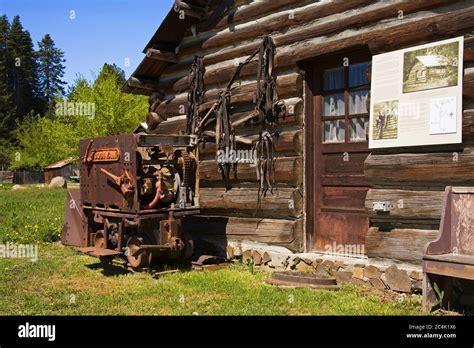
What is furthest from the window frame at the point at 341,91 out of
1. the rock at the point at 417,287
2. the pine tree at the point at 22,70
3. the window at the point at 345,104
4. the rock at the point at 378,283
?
the pine tree at the point at 22,70

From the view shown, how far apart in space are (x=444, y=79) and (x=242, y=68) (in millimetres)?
3621

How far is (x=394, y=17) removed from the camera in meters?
6.50

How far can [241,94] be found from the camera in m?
8.47

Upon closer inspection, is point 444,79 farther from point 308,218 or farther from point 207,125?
point 207,125

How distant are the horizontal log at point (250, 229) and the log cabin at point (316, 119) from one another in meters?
0.02

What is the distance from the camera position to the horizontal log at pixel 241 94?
7695mm

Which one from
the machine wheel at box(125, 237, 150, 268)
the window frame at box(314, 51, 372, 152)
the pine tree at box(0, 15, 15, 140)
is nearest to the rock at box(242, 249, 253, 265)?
the machine wheel at box(125, 237, 150, 268)

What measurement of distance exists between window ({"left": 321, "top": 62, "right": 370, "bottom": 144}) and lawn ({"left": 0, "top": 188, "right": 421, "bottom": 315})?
2.18 m

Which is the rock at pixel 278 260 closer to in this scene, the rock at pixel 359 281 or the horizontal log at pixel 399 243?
the rock at pixel 359 281

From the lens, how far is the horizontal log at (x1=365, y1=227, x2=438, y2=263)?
602 cm

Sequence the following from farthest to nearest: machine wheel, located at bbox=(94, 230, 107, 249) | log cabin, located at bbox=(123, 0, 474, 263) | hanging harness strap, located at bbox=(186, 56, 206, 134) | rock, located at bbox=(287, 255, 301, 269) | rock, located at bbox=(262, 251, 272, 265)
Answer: hanging harness strap, located at bbox=(186, 56, 206, 134)
machine wheel, located at bbox=(94, 230, 107, 249)
rock, located at bbox=(262, 251, 272, 265)
rock, located at bbox=(287, 255, 301, 269)
log cabin, located at bbox=(123, 0, 474, 263)

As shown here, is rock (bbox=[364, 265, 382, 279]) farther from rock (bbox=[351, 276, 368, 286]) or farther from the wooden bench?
the wooden bench

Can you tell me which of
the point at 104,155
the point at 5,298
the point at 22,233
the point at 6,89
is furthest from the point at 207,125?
the point at 6,89

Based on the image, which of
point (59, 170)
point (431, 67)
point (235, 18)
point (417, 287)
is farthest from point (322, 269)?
point (59, 170)
